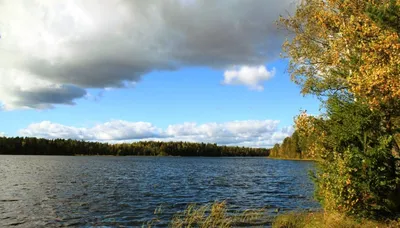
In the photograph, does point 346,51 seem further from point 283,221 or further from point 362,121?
point 283,221

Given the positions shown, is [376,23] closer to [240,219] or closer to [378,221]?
[378,221]

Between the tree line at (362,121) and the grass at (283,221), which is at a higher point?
the tree line at (362,121)

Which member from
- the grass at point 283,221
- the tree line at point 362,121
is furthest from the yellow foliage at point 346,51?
the grass at point 283,221

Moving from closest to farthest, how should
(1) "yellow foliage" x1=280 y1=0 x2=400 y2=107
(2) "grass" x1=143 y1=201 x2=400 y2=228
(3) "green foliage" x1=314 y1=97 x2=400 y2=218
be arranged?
(1) "yellow foliage" x1=280 y1=0 x2=400 y2=107, (3) "green foliage" x1=314 y1=97 x2=400 y2=218, (2) "grass" x1=143 y1=201 x2=400 y2=228

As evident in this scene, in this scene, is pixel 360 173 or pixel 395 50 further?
pixel 360 173

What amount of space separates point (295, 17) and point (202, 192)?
81.2 ft

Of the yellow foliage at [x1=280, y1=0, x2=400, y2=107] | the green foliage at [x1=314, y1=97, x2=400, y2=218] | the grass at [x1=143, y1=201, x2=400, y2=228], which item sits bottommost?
the grass at [x1=143, y1=201, x2=400, y2=228]

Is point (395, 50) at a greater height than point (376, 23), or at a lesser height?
lesser

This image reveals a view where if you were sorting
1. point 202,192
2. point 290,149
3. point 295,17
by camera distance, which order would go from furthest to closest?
point 290,149 → point 202,192 → point 295,17

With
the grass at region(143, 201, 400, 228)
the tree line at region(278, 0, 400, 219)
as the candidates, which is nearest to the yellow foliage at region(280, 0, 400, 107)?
the tree line at region(278, 0, 400, 219)

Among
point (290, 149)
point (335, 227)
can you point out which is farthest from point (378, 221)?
point (290, 149)

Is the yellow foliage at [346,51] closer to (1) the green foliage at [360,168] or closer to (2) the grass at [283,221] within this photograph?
(1) the green foliage at [360,168]

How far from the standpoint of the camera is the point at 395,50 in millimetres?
13648

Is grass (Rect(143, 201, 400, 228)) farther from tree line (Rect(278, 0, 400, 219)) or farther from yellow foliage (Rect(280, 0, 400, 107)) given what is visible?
yellow foliage (Rect(280, 0, 400, 107))
